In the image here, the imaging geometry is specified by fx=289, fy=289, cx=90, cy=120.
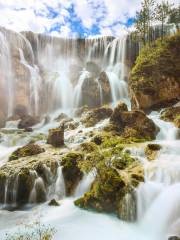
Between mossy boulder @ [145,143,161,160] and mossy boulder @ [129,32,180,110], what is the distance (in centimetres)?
1406

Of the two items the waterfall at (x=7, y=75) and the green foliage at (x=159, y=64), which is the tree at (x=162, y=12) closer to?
the green foliage at (x=159, y=64)

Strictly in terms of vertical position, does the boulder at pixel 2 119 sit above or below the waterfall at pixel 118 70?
below

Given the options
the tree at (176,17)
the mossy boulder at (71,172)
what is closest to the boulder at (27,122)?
the mossy boulder at (71,172)

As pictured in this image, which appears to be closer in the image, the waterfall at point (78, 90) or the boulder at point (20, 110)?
the boulder at point (20, 110)

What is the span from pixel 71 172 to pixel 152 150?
651cm

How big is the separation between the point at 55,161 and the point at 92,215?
20.5ft

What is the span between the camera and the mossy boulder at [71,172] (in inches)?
801

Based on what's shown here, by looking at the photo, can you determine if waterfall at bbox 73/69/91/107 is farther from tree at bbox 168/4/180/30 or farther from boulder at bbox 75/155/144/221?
boulder at bbox 75/155/144/221

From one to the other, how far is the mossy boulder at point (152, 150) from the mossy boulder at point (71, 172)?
507cm

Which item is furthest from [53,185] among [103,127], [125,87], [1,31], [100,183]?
[1,31]

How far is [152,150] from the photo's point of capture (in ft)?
73.3

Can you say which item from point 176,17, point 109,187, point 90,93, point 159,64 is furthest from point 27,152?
point 176,17

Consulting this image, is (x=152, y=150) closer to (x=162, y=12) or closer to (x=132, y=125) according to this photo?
(x=132, y=125)

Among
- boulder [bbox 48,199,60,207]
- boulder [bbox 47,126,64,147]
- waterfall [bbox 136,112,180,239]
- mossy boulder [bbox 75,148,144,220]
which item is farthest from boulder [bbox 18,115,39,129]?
waterfall [bbox 136,112,180,239]
